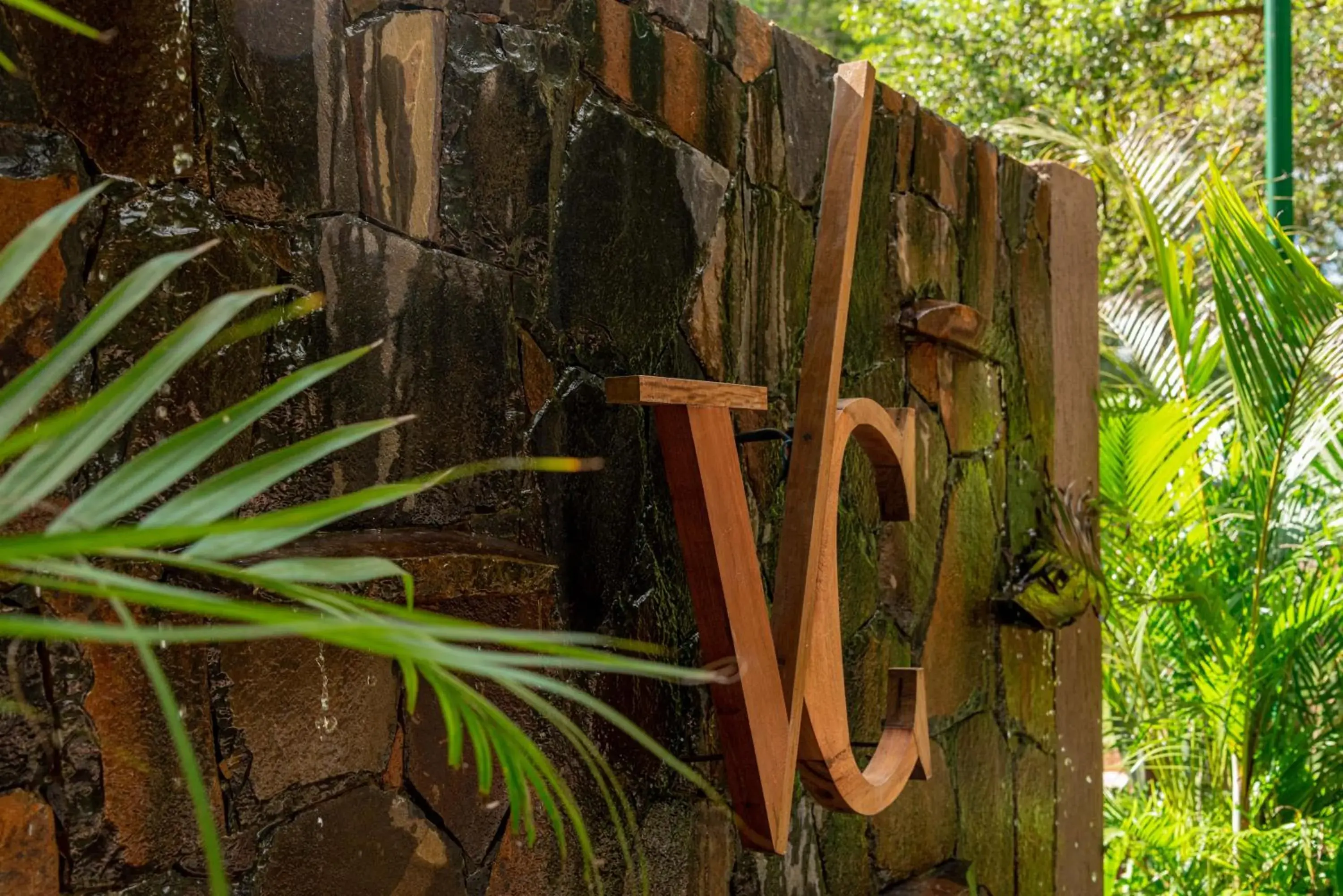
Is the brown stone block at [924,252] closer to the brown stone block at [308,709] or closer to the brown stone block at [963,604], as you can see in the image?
the brown stone block at [963,604]

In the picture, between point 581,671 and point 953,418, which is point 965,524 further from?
point 581,671

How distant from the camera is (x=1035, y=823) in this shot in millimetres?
3129

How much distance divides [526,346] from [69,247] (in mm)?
604

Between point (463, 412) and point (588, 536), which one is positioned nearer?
point (463, 412)

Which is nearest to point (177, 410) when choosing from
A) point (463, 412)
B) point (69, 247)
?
point (69, 247)

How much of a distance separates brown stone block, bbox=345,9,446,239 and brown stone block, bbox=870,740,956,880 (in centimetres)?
145

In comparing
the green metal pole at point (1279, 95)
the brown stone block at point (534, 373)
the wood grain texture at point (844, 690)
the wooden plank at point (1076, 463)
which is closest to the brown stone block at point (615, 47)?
the brown stone block at point (534, 373)

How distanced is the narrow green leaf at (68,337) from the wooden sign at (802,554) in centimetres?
104

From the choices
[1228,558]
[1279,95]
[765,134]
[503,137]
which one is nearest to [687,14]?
[765,134]

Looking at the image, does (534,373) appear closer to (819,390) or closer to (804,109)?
(819,390)

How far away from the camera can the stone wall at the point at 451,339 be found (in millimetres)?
1252

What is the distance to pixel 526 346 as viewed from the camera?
171 cm

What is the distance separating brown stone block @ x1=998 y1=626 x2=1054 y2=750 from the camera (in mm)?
3037

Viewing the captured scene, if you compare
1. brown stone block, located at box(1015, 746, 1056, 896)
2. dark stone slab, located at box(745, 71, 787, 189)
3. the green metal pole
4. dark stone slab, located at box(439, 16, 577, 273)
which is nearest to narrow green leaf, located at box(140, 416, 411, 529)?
dark stone slab, located at box(439, 16, 577, 273)
